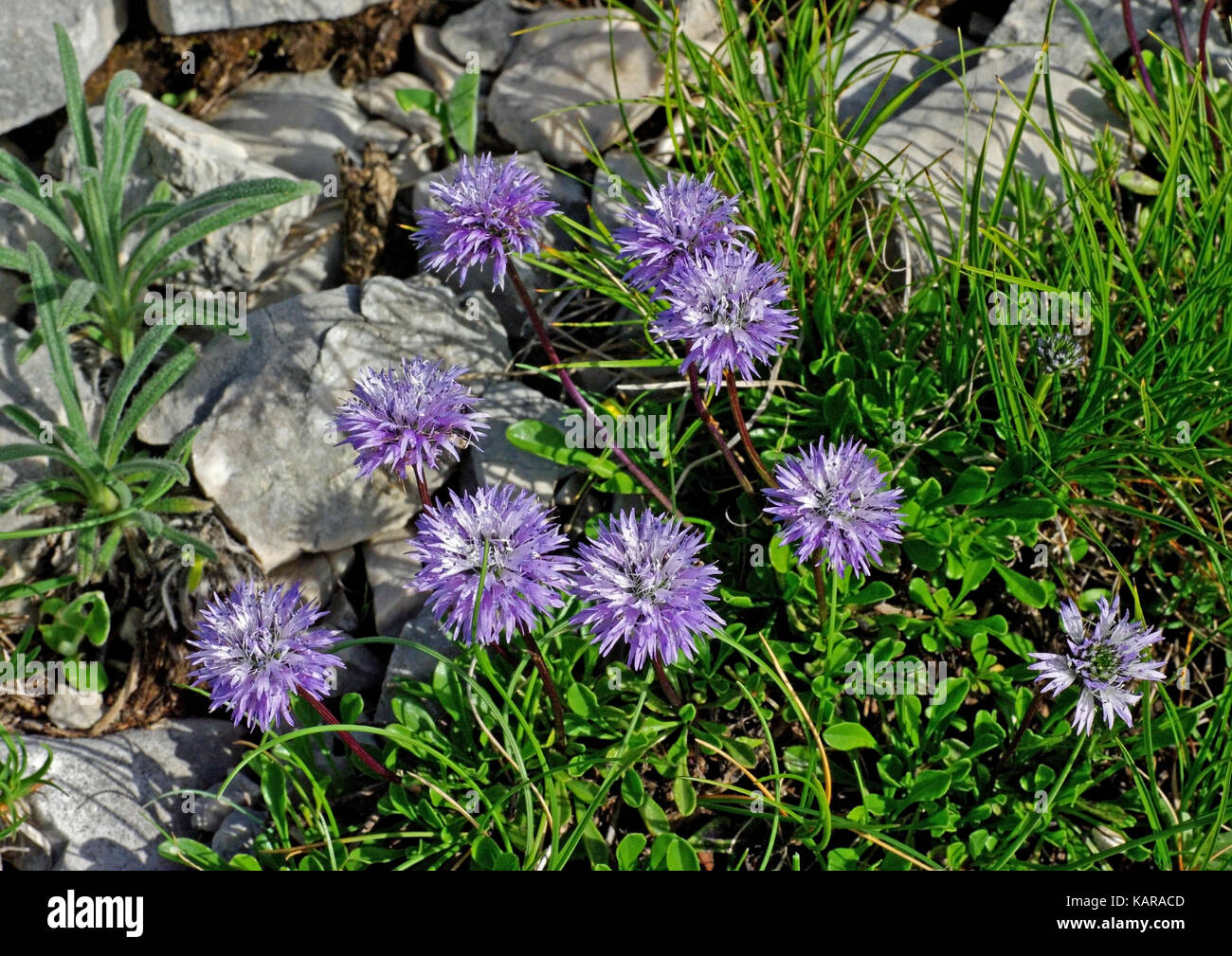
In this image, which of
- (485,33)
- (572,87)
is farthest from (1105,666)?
(485,33)

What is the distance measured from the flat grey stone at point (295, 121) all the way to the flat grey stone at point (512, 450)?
→ 1545mm

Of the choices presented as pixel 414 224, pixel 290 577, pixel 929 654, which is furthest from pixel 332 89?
pixel 929 654

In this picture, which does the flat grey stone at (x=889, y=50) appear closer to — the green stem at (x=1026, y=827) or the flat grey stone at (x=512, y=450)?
the flat grey stone at (x=512, y=450)

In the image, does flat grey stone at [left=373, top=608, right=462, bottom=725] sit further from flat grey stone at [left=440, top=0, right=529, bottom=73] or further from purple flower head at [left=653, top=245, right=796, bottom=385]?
flat grey stone at [left=440, top=0, right=529, bottom=73]

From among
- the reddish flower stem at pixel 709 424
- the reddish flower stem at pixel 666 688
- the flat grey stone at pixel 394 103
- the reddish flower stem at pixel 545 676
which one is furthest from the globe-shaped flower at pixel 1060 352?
the flat grey stone at pixel 394 103

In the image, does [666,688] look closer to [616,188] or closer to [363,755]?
[363,755]

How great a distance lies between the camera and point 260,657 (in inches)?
106

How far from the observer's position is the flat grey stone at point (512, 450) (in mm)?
3889

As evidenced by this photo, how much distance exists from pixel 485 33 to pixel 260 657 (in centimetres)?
344

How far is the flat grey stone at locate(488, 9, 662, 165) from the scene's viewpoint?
4613 mm

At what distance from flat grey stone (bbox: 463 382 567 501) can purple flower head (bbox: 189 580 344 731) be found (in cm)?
121

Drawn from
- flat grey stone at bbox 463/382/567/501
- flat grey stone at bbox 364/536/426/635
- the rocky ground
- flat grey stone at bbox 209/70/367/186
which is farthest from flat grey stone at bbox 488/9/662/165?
flat grey stone at bbox 364/536/426/635

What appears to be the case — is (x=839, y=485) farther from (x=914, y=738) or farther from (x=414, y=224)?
(x=414, y=224)

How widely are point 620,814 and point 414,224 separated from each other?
2.58m
